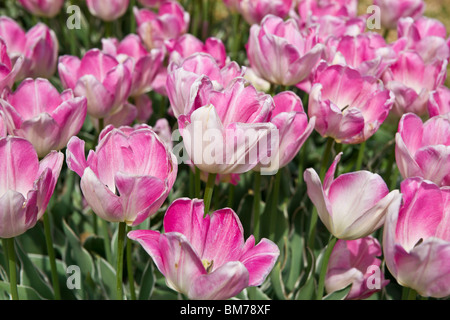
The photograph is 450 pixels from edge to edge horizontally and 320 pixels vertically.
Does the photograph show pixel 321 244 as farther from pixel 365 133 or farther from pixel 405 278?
pixel 405 278

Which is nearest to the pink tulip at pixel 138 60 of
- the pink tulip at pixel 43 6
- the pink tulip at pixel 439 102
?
the pink tulip at pixel 43 6

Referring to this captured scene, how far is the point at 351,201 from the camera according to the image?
1.04 m

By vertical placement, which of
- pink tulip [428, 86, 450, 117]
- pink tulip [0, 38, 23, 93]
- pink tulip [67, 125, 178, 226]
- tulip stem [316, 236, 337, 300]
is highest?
pink tulip [0, 38, 23, 93]

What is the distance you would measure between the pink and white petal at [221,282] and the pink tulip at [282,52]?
62cm

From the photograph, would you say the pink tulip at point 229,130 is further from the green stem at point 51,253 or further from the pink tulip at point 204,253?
the green stem at point 51,253

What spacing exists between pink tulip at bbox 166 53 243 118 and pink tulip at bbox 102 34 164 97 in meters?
0.24

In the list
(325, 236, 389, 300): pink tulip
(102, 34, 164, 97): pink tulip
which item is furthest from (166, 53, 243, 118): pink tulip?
(325, 236, 389, 300): pink tulip

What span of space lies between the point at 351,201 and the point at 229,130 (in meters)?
0.25

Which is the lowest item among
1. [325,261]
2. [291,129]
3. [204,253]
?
[325,261]

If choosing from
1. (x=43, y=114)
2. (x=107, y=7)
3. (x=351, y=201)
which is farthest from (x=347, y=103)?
(x=107, y=7)

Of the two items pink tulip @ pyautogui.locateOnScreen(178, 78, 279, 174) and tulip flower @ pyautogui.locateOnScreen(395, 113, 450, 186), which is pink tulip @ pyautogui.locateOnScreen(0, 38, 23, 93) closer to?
pink tulip @ pyautogui.locateOnScreen(178, 78, 279, 174)

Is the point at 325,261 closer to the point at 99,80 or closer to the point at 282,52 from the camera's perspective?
the point at 282,52

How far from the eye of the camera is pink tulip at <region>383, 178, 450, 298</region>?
91cm

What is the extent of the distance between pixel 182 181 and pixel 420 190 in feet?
2.97
